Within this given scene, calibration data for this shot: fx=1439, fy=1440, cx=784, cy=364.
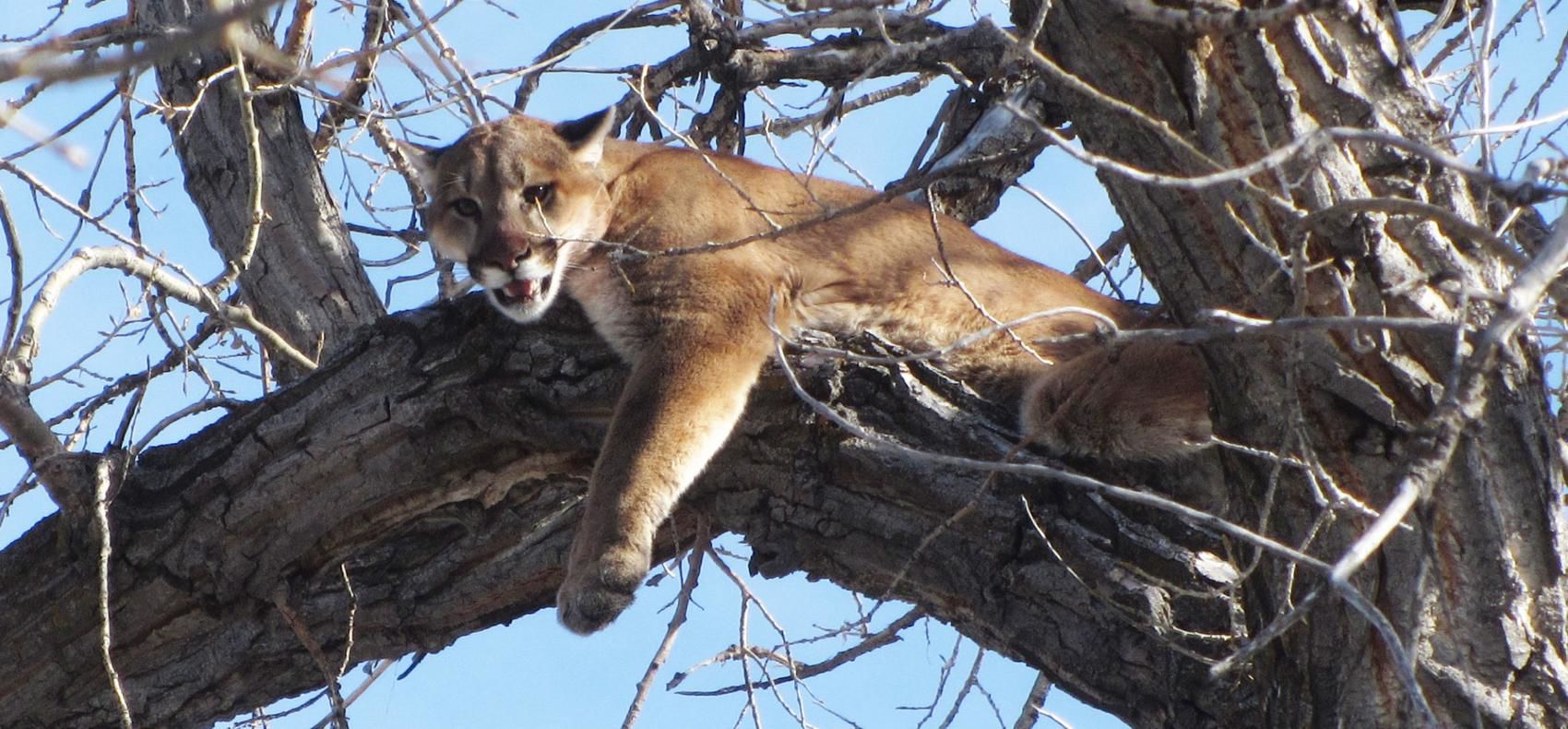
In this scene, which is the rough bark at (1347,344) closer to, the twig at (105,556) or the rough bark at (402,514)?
the rough bark at (402,514)

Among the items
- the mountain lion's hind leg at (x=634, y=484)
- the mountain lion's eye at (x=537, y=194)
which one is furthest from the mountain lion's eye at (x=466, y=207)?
the mountain lion's hind leg at (x=634, y=484)

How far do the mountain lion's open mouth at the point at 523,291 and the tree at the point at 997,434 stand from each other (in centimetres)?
34

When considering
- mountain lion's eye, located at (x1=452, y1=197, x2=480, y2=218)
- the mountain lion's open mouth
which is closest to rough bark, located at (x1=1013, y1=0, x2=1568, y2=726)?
the mountain lion's open mouth

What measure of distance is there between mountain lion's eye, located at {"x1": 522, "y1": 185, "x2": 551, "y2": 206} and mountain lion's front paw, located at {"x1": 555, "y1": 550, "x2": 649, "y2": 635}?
1431 mm

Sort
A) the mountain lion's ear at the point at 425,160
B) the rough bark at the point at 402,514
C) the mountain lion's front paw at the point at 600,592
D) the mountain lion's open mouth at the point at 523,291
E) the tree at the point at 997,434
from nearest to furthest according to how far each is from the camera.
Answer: the tree at the point at 997,434
the rough bark at the point at 402,514
the mountain lion's front paw at the point at 600,592
the mountain lion's open mouth at the point at 523,291
the mountain lion's ear at the point at 425,160

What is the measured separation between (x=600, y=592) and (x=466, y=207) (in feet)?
5.29

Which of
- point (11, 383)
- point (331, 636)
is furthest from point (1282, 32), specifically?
point (11, 383)

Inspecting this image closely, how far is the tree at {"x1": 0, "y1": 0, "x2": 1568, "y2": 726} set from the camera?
7.85 ft

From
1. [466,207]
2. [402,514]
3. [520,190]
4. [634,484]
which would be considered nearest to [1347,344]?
[634,484]

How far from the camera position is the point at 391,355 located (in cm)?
358

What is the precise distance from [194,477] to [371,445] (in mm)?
496

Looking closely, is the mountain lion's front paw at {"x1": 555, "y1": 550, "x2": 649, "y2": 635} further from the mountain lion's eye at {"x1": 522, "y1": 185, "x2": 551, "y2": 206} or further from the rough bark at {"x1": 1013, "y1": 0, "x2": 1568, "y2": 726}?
the rough bark at {"x1": 1013, "y1": 0, "x2": 1568, "y2": 726}

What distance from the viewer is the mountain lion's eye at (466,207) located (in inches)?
182

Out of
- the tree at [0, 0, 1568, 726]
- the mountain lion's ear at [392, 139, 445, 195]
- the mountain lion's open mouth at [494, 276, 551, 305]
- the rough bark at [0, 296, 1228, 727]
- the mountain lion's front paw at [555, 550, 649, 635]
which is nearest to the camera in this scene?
the tree at [0, 0, 1568, 726]
